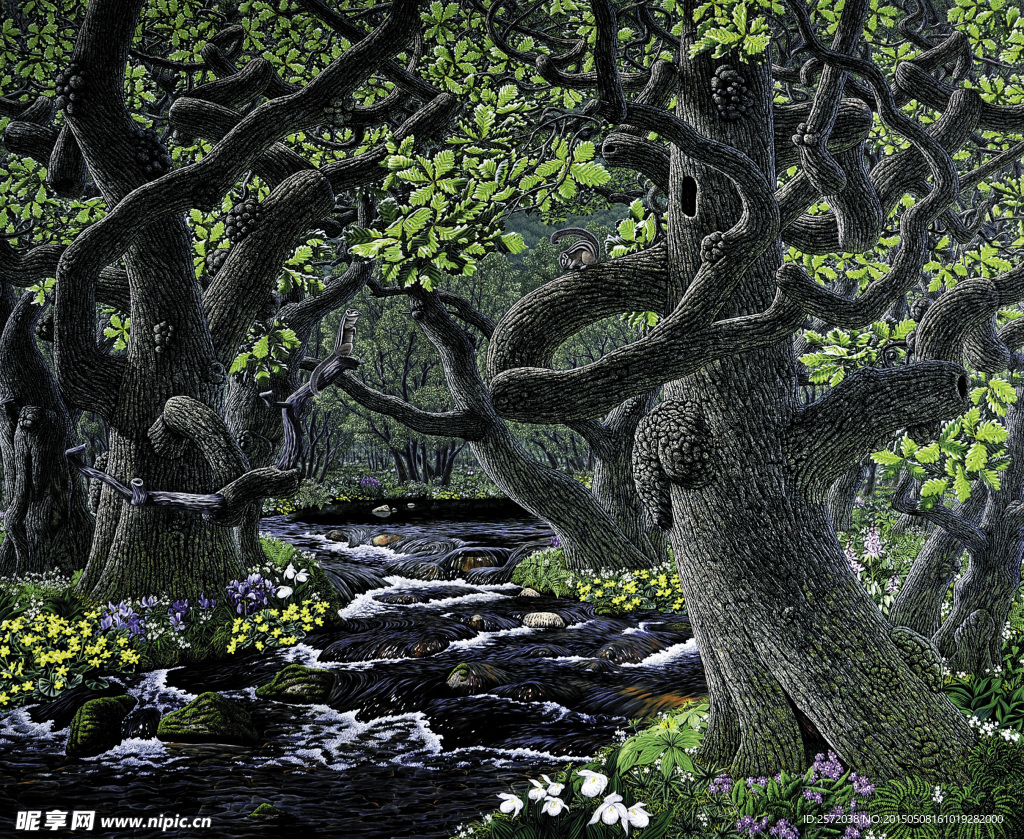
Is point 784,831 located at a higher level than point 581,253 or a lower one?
lower

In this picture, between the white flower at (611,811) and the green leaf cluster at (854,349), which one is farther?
the green leaf cluster at (854,349)

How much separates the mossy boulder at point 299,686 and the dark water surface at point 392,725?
112mm

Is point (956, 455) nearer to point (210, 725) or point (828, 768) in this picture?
point (828, 768)

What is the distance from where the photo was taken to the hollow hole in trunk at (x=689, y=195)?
4590 millimetres

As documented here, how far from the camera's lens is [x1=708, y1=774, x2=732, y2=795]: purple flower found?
14.1 ft

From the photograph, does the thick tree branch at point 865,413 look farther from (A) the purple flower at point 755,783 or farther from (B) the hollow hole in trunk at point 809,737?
Answer: (A) the purple flower at point 755,783

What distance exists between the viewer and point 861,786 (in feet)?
→ 13.5

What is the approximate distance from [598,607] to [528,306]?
20.1 ft

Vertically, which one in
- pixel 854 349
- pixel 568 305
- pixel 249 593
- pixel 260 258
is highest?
pixel 260 258

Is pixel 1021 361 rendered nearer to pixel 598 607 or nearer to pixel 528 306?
pixel 528 306

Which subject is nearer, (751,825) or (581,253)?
(751,825)

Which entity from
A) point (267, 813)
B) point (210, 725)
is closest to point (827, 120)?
point (267, 813)

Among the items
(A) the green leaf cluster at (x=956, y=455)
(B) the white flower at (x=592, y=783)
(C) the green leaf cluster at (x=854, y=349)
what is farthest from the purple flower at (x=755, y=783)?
(C) the green leaf cluster at (x=854, y=349)

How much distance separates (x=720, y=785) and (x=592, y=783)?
0.74 m
